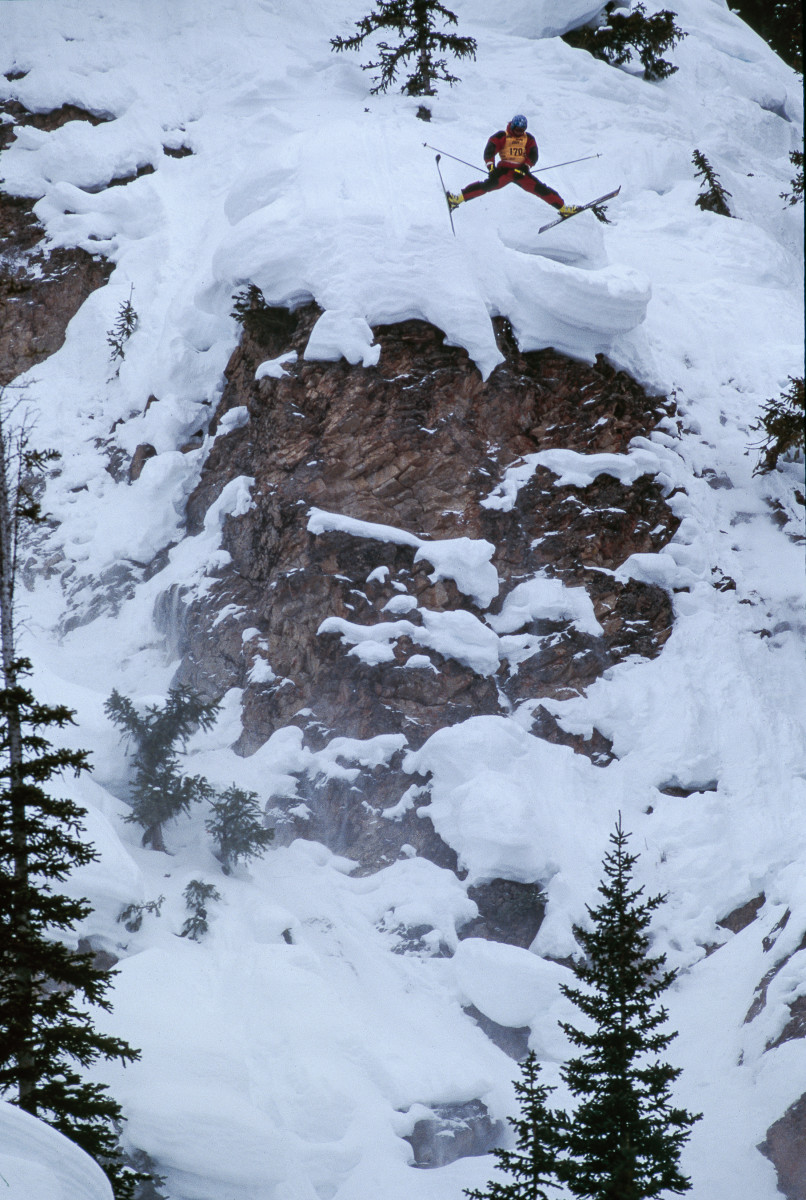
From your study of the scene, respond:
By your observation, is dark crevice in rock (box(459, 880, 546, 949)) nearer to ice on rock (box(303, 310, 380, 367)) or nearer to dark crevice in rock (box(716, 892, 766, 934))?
dark crevice in rock (box(716, 892, 766, 934))

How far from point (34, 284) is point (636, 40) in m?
17.7

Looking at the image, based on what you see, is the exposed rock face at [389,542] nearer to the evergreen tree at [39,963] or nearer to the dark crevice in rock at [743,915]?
the dark crevice in rock at [743,915]

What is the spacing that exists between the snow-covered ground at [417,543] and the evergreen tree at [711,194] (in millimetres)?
360

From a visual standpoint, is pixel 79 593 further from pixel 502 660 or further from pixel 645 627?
pixel 645 627

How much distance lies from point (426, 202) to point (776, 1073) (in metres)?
15.0

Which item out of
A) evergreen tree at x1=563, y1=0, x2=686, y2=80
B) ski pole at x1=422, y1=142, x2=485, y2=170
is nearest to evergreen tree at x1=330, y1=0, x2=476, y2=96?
evergreen tree at x1=563, y1=0, x2=686, y2=80

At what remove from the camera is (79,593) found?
677 inches

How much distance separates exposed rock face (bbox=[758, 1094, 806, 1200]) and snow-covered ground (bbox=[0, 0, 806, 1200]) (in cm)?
15

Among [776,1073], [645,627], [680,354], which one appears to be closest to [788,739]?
[645,627]

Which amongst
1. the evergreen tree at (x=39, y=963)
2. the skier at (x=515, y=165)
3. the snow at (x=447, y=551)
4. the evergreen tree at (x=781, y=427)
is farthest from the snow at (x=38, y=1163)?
the skier at (x=515, y=165)

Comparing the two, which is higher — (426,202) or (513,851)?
(426,202)

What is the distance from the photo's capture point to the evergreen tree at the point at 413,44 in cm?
2411

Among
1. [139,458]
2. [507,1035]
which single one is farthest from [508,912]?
[139,458]

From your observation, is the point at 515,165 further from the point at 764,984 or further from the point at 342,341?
the point at 764,984
